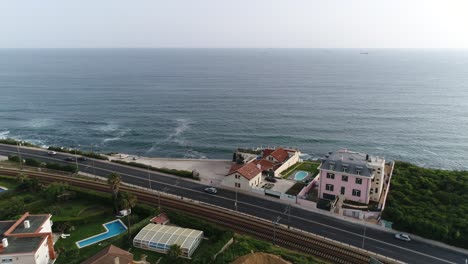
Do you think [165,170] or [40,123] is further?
[40,123]

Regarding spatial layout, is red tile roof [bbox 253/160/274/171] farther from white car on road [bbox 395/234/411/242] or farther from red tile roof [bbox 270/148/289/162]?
white car on road [bbox 395/234/411/242]

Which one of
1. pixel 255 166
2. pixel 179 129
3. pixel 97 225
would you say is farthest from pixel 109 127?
pixel 97 225

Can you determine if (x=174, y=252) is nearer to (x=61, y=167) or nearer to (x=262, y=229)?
(x=262, y=229)

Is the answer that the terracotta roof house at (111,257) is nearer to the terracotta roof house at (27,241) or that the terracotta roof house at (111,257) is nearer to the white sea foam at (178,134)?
the terracotta roof house at (27,241)

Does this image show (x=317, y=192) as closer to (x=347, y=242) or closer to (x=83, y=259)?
(x=347, y=242)

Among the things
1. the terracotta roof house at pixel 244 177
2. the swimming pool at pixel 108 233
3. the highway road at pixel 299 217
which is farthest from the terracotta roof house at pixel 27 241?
the terracotta roof house at pixel 244 177
